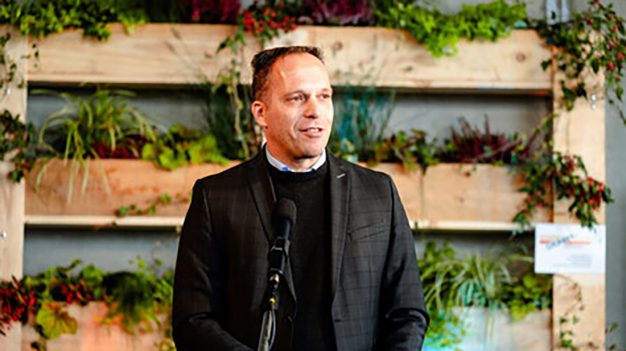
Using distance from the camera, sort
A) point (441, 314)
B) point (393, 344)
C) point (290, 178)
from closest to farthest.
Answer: point (393, 344) < point (290, 178) < point (441, 314)

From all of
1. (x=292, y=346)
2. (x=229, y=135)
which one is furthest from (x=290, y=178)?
(x=229, y=135)

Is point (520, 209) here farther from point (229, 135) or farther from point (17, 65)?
point (17, 65)

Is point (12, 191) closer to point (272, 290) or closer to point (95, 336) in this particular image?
point (95, 336)

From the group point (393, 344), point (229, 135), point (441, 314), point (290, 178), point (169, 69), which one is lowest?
point (441, 314)

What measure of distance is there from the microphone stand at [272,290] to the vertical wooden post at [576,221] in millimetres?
2184

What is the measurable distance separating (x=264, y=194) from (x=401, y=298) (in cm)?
39

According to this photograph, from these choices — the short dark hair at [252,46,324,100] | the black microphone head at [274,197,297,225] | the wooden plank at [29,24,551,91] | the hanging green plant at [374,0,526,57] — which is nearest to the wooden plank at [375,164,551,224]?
the wooden plank at [29,24,551,91]

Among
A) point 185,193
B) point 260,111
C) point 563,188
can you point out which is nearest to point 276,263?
point 260,111

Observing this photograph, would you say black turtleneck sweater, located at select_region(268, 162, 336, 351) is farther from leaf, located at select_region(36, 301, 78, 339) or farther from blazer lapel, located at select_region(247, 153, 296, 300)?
leaf, located at select_region(36, 301, 78, 339)

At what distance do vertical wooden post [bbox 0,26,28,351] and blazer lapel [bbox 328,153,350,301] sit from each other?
79.4 inches

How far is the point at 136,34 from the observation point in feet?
11.0

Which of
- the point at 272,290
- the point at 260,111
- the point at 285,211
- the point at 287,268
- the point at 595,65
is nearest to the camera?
the point at 272,290

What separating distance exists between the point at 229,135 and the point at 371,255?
179cm

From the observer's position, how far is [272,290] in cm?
138
